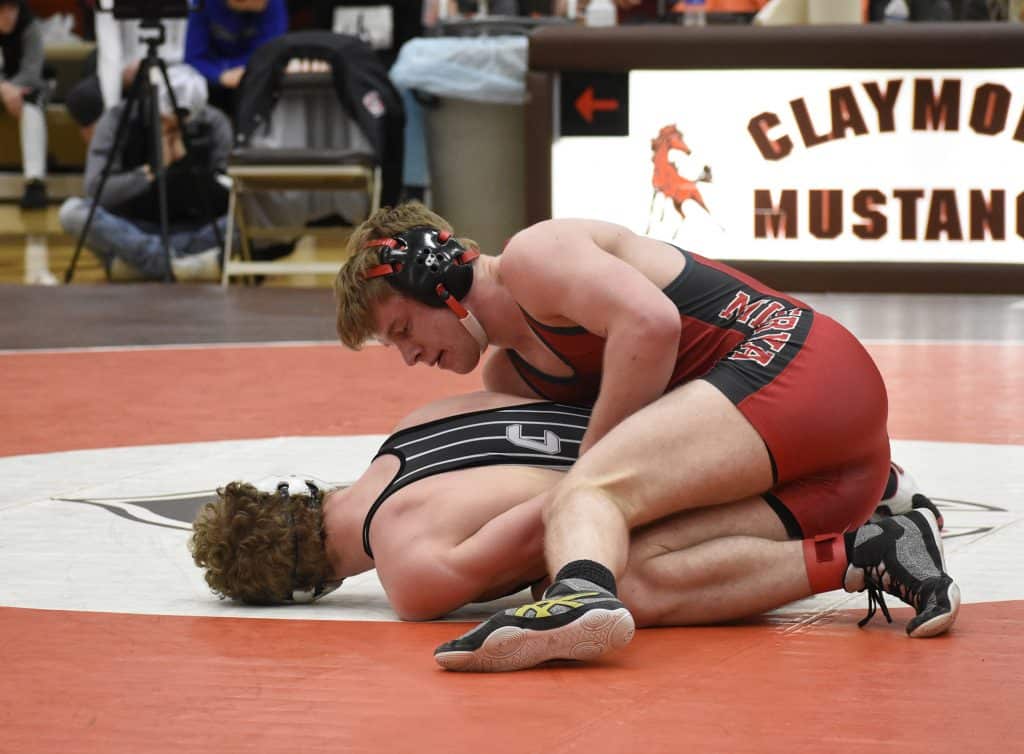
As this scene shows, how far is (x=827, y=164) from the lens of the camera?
26.7 ft

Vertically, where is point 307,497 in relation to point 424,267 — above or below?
below

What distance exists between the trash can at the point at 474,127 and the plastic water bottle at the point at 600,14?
381 millimetres

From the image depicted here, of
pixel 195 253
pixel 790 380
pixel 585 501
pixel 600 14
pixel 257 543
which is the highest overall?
pixel 600 14

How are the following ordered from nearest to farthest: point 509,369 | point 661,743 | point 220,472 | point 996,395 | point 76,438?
point 661,743, point 509,369, point 220,472, point 76,438, point 996,395

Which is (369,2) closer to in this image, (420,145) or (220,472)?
(420,145)

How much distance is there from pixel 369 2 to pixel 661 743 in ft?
30.0

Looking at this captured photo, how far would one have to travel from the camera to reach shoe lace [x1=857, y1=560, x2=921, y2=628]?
2688mm

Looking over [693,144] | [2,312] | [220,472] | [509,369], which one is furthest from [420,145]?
[509,369]

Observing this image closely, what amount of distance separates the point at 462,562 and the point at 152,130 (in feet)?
21.4

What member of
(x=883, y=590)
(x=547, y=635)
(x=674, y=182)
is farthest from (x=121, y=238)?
(x=547, y=635)

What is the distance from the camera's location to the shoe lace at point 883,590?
8.82ft

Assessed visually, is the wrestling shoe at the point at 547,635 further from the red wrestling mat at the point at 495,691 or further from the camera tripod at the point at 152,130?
the camera tripod at the point at 152,130

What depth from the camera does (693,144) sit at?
324 inches

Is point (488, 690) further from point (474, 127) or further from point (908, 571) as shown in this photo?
point (474, 127)
